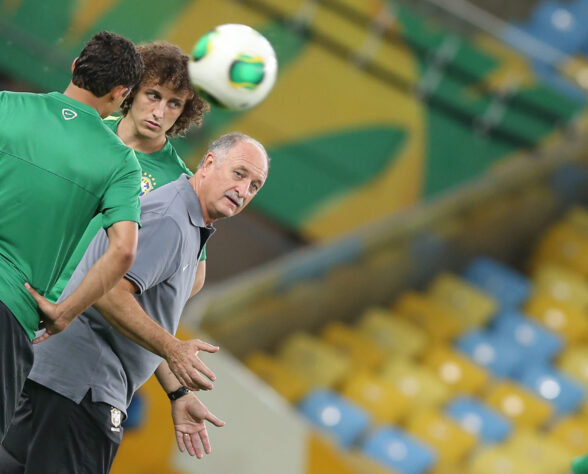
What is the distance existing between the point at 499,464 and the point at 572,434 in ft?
3.05

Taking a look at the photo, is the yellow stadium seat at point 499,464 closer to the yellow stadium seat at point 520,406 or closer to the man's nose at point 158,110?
the yellow stadium seat at point 520,406

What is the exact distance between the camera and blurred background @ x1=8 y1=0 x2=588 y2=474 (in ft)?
25.8

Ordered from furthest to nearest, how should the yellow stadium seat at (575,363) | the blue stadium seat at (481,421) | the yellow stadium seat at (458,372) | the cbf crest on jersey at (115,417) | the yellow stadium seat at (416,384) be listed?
the yellow stadium seat at (575,363), the yellow stadium seat at (458,372), the yellow stadium seat at (416,384), the blue stadium seat at (481,421), the cbf crest on jersey at (115,417)

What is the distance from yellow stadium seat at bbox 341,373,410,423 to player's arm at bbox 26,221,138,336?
235 inches

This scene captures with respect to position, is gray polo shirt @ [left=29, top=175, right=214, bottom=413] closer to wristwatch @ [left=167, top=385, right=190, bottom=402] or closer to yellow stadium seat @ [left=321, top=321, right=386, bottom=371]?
wristwatch @ [left=167, top=385, right=190, bottom=402]

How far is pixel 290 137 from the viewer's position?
8398 millimetres

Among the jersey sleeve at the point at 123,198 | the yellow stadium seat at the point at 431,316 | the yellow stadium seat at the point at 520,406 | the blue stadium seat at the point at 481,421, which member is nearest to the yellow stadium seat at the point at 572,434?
the yellow stadium seat at the point at 520,406

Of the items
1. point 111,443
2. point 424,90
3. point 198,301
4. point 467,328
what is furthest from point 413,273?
point 111,443

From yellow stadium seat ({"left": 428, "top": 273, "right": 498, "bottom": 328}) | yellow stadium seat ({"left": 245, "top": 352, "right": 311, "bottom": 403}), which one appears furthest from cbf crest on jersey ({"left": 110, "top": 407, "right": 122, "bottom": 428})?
yellow stadium seat ({"left": 428, "top": 273, "right": 498, "bottom": 328})

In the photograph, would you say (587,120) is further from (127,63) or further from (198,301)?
(127,63)

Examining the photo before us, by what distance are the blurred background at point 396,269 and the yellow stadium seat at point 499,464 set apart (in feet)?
0.04

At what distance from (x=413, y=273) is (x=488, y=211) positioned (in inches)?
34.4

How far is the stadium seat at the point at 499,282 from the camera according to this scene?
32.6 ft

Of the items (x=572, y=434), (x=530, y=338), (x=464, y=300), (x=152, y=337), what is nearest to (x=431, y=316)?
(x=464, y=300)
